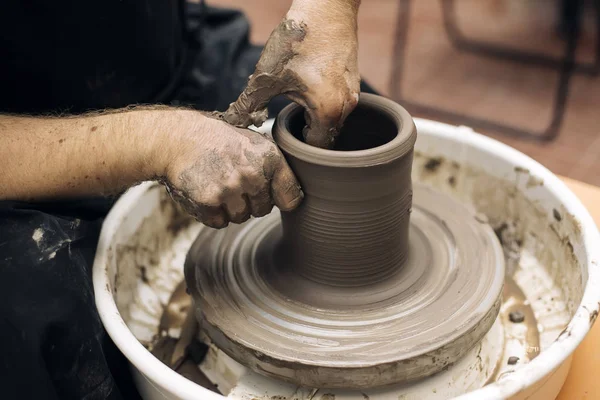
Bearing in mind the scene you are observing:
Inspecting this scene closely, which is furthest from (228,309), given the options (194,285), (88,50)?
(88,50)

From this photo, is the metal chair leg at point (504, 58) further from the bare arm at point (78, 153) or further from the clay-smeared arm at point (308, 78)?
the bare arm at point (78, 153)

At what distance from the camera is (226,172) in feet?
3.77

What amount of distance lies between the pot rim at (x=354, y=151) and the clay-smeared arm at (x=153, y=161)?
3 centimetres

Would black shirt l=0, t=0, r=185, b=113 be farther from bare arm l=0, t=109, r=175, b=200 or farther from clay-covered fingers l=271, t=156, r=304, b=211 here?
clay-covered fingers l=271, t=156, r=304, b=211

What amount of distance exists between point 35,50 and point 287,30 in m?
0.52

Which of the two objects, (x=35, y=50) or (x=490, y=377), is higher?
(x=35, y=50)

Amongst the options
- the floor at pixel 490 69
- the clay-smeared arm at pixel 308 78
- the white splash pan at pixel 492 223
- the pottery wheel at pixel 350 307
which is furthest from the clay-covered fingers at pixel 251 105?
the floor at pixel 490 69

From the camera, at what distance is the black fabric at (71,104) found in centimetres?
113

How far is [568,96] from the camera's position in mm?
3188

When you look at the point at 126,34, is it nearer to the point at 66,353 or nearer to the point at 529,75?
the point at 66,353

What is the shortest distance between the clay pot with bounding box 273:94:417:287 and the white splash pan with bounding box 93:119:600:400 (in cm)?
23

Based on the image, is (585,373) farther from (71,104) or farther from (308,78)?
(71,104)

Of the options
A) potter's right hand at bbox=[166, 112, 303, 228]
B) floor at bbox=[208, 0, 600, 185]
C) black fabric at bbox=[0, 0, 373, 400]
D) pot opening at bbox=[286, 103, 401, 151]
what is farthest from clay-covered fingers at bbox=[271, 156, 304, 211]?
floor at bbox=[208, 0, 600, 185]

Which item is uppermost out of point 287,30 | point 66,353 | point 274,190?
point 287,30
